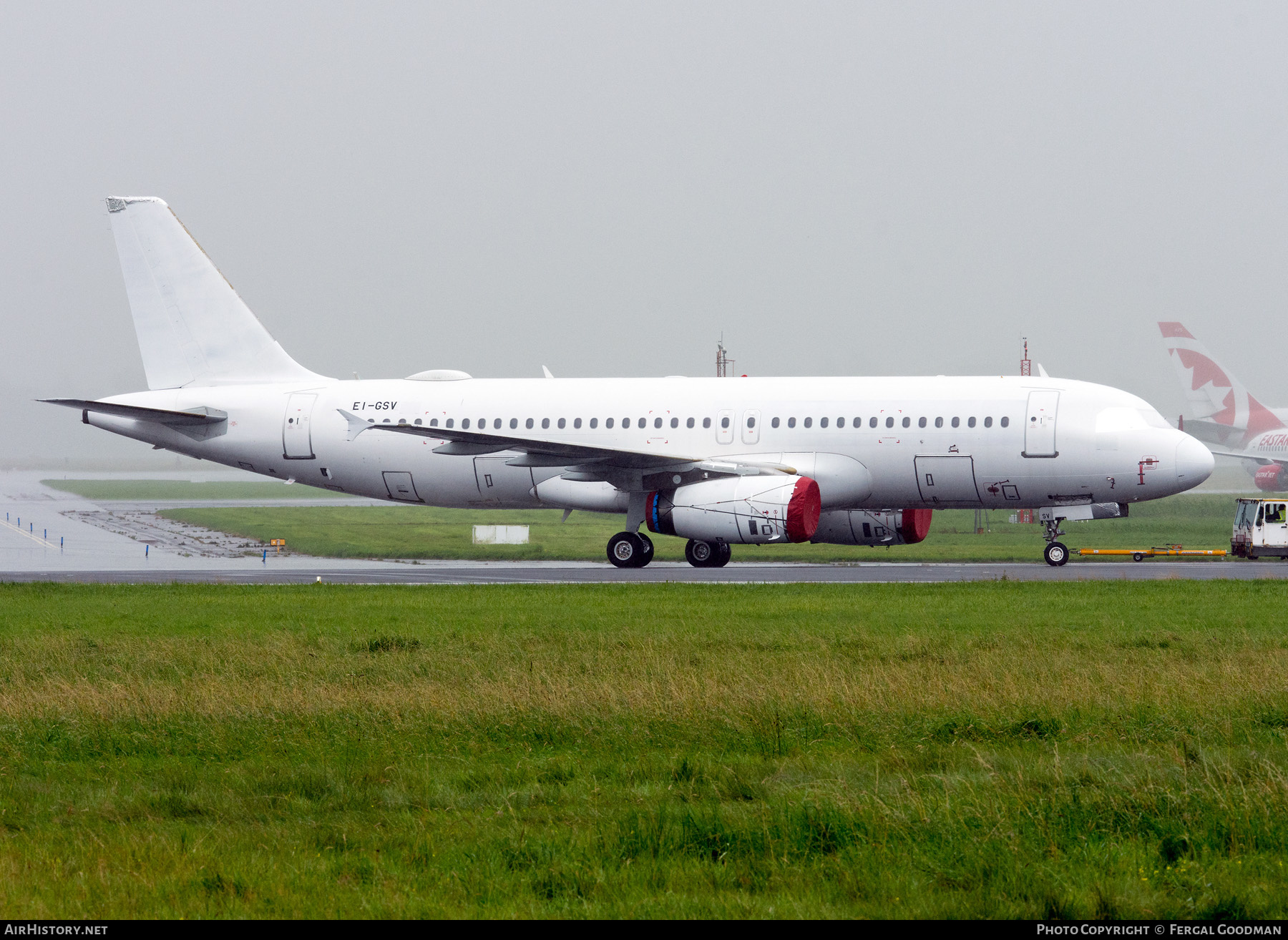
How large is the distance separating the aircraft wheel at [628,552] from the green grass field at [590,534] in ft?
16.7

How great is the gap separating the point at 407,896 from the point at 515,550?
38.1 meters

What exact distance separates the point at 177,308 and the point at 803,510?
1883 cm

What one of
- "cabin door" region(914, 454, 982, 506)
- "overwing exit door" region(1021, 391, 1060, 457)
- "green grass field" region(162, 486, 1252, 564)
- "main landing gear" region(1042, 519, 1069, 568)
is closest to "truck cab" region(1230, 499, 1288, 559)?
"green grass field" region(162, 486, 1252, 564)

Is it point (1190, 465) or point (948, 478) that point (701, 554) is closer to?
point (948, 478)

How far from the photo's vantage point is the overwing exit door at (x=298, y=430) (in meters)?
35.7

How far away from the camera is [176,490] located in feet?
403

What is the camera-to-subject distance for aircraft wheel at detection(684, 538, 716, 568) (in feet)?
108

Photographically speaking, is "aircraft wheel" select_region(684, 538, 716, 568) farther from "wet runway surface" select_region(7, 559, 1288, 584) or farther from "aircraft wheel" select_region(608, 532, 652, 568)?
"aircraft wheel" select_region(608, 532, 652, 568)

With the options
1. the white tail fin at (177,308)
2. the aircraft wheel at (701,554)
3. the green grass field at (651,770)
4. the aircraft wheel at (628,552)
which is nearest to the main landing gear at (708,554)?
the aircraft wheel at (701,554)

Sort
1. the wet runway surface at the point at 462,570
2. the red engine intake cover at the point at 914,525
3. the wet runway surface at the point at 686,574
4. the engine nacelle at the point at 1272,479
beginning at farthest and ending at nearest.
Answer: the engine nacelle at the point at 1272,479, the red engine intake cover at the point at 914,525, the wet runway surface at the point at 462,570, the wet runway surface at the point at 686,574

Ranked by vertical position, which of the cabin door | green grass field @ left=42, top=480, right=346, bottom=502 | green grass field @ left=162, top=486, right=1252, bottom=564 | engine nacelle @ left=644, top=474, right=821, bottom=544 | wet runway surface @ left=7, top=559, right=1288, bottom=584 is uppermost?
the cabin door

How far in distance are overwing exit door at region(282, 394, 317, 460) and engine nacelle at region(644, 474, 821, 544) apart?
1049 centimetres

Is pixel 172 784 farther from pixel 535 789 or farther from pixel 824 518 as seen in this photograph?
pixel 824 518

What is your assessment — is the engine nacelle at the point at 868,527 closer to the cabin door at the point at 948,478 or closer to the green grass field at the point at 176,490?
the cabin door at the point at 948,478
